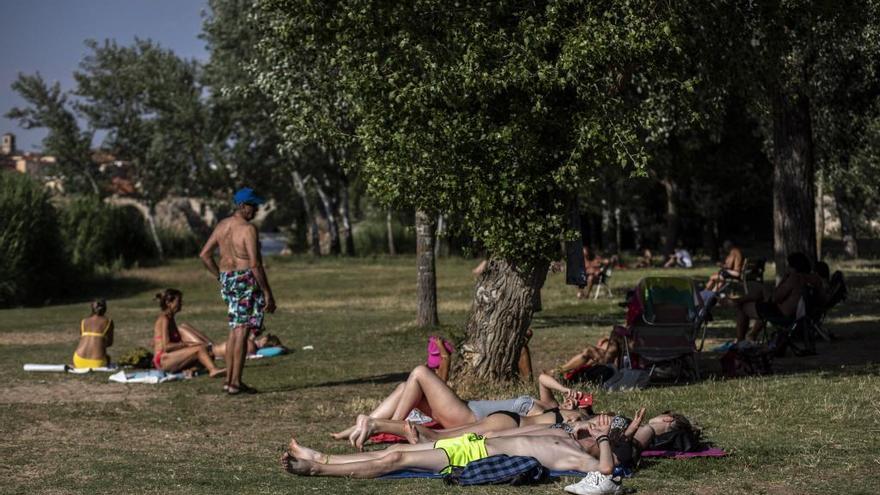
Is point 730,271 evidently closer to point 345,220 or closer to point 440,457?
point 440,457

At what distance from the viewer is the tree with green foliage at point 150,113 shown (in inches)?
2584

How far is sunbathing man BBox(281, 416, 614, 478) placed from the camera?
30.1 ft

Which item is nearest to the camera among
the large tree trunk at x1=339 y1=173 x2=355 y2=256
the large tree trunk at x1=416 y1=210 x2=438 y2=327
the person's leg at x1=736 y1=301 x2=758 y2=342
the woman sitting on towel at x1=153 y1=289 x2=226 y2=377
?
the woman sitting on towel at x1=153 y1=289 x2=226 y2=377

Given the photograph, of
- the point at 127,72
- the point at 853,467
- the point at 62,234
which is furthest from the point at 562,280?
the point at 127,72

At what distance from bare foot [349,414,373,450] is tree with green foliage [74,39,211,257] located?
182 ft

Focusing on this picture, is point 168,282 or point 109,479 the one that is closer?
point 109,479

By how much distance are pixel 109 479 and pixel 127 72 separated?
209 feet

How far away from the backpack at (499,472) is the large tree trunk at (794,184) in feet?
58.8

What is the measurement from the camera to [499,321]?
47.0 feet

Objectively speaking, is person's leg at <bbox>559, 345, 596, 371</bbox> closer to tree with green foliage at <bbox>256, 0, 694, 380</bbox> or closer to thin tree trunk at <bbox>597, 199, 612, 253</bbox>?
tree with green foliage at <bbox>256, 0, 694, 380</bbox>

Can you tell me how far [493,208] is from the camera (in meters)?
13.6

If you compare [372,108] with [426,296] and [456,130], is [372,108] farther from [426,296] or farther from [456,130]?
[426,296]

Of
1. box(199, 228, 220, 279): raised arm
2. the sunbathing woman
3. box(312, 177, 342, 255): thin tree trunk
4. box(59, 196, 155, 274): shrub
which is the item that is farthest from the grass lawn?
box(312, 177, 342, 255): thin tree trunk

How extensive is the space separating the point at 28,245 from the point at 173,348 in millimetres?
26136
